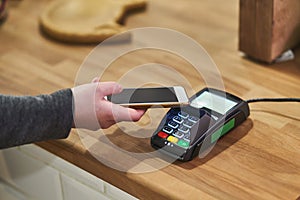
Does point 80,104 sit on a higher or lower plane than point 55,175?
higher

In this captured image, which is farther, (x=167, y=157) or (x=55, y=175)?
(x=55, y=175)

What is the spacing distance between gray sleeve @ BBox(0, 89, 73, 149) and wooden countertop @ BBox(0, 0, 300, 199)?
0.04m

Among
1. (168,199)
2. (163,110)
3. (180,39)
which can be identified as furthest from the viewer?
(180,39)

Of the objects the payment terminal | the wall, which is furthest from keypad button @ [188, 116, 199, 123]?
the wall

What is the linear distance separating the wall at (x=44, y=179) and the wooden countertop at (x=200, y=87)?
0.07 ft

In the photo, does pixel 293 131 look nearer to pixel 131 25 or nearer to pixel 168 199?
pixel 168 199

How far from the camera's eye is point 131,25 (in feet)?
3.41

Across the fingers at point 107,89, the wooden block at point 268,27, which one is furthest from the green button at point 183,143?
the wooden block at point 268,27

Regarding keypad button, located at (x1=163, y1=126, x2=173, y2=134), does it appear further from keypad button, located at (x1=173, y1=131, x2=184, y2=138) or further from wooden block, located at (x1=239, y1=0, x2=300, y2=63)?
wooden block, located at (x1=239, y1=0, x2=300, y2=63)

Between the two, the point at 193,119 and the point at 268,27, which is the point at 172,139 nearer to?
the point at 193,119

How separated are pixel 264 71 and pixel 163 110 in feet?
0.60

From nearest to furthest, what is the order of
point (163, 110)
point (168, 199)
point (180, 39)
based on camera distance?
1. point (168, 199)
2. point (163, 110)
3. point (180, 39)

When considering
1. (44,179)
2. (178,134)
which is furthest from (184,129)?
(44,179)

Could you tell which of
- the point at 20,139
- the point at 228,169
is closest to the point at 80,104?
the point at 20,139
